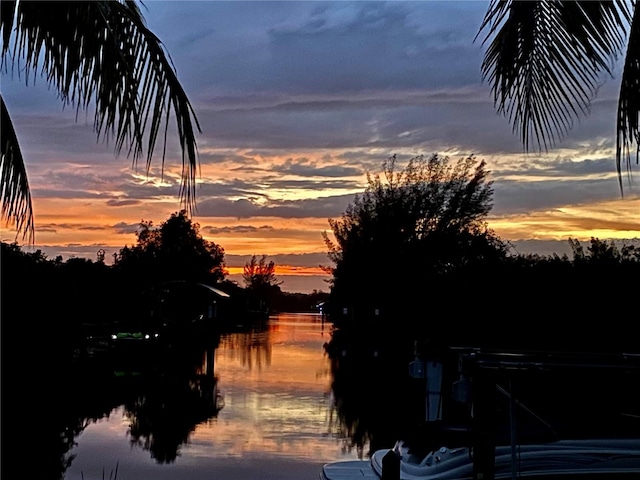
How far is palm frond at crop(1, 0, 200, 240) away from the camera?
570 centimetres

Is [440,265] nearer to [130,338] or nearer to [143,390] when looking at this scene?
[130,338]

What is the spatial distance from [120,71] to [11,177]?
1.37m

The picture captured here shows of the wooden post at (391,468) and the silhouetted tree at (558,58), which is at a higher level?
the silhouetted tree at (558,58)

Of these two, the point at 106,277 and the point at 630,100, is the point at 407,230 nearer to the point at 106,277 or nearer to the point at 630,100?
the point at 106,277

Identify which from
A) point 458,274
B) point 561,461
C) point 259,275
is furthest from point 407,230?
point 259,275

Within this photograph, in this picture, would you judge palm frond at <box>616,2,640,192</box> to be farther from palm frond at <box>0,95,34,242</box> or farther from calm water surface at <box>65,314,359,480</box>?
calm water surface at <box>65,314,359,480</box>

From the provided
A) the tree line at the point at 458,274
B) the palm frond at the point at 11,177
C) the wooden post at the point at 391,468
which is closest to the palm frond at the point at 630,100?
the wooden post at the point at 391,468

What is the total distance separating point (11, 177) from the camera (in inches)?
259

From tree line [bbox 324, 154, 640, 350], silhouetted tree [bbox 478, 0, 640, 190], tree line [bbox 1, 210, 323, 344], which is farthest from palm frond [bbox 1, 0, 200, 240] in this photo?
tree line [bbox 324, 154, 640, 350]

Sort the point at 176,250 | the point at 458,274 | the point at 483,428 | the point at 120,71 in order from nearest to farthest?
the point at 120,71 < the point at 483,428 < the point at 458,274 < the point at 176,250

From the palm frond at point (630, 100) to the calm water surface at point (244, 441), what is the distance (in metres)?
6.79

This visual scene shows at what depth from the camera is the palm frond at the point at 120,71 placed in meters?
5.70

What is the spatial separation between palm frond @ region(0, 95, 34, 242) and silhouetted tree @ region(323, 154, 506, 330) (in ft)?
125

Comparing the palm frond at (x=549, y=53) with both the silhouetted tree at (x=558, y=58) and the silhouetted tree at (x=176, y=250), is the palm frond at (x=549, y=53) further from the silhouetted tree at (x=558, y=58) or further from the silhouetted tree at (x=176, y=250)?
the silhouetted tree at (x=176, y=250)
